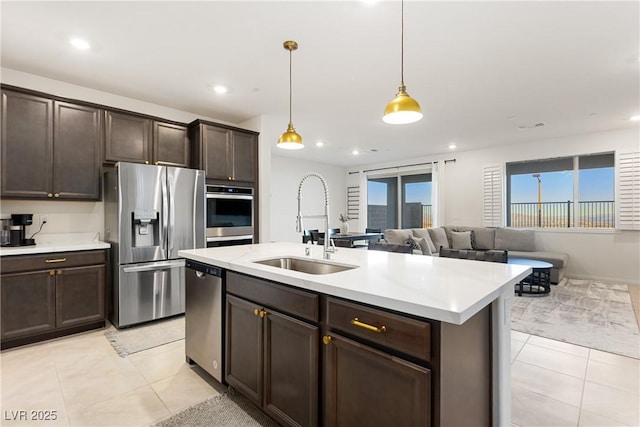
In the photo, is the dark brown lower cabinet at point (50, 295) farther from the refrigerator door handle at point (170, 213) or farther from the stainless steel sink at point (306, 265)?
the stainless steel sink at point (306, 265)

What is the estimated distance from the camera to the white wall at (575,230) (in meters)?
5.11

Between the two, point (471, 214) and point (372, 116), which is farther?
point (471, 214)

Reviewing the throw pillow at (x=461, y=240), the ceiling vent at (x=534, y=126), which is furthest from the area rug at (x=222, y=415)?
the ceiling vent at (x=534, y=126)

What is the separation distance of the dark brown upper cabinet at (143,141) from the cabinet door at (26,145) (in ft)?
1.60

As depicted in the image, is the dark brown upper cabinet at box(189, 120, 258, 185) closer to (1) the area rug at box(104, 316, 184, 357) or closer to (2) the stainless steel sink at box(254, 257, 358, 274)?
(1) the area rug at box(104, 316, 184, 357)

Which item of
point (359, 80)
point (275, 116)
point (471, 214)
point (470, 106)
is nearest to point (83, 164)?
point (275, 116)

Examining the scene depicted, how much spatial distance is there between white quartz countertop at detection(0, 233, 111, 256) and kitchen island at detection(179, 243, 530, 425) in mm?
2150

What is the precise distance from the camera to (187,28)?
92.5 inches

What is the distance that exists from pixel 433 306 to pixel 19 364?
10.5ft

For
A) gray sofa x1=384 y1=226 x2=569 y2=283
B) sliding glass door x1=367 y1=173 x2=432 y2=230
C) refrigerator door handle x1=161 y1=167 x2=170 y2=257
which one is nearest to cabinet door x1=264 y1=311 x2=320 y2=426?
refrigerator door handle x1=161 y1=167 x2=170 y2=257

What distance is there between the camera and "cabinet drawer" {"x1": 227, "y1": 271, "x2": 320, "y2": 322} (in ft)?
4.65

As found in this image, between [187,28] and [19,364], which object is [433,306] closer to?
[187,28]

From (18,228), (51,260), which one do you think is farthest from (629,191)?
(18,228)

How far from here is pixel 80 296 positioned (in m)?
2.98
